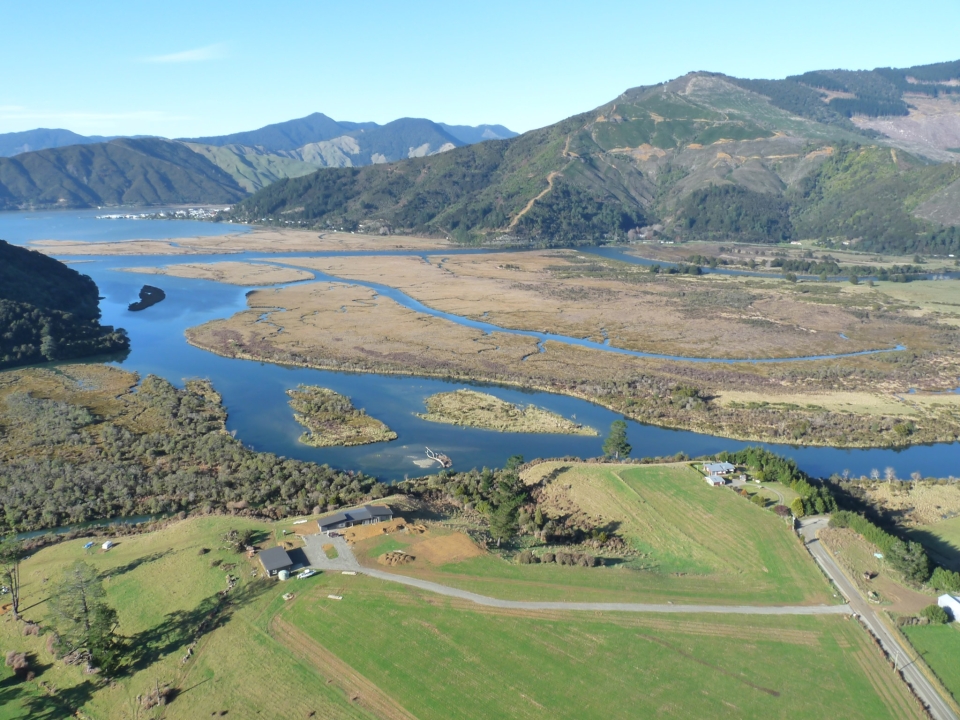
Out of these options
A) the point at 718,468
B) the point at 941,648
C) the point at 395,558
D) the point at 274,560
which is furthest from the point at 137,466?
the point at 941,648

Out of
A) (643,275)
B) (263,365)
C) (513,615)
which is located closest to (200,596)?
(513,615)

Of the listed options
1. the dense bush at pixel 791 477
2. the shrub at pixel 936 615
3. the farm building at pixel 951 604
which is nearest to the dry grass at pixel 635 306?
the dense bush at pixel 791 477

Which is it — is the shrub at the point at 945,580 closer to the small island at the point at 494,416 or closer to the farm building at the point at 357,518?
the small island at the point at 494,416

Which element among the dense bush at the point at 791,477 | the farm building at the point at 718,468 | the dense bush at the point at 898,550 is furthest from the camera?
the farm building at the point at 718,468

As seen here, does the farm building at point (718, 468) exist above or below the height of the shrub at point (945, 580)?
above

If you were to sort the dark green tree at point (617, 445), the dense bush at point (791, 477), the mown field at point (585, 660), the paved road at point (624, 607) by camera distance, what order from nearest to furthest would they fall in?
1. the mown field at point (585, 660)
2. the paved road at point (624, 607)
3. the dense bush at point (791, 477)
4. the dark green tree at point (617, 445)

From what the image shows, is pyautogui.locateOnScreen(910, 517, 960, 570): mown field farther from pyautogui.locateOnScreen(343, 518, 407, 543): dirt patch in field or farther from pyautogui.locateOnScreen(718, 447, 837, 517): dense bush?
pyautogui.locateOnScreen(343, 518, 407, 543): dirt patch in field

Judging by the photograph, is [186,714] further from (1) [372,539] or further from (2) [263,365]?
(2) [263,365]

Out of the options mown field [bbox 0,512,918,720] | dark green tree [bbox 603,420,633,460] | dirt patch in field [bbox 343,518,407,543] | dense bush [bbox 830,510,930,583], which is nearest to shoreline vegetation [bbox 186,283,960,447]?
dark green tree [bbox 603,420,633,460]
